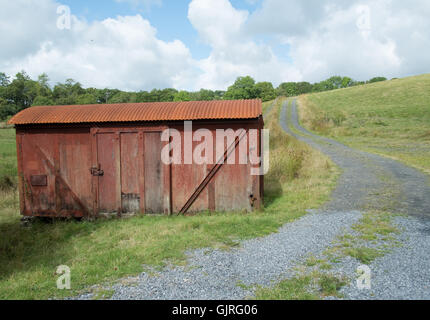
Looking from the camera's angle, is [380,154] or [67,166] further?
[380,154]

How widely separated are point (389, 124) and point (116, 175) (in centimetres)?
2879

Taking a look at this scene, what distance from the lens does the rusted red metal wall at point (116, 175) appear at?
8.15 meters

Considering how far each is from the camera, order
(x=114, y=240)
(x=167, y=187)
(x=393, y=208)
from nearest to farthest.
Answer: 1. (x=114, y=240)
2. (x=393, y=208)
3. (x=167, y=187)

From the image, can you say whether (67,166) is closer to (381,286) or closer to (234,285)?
(234,285)

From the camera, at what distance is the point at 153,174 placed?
8391 millimetres

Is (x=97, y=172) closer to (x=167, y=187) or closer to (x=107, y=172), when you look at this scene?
(x=107, y=172)

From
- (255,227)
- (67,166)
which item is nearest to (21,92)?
(67,166)

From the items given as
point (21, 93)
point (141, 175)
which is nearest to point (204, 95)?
point (21, 93)

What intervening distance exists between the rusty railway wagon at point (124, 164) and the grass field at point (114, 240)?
1.73 feet

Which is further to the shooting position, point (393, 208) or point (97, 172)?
point (97, 172)

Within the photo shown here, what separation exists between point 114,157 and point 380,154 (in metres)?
14.9

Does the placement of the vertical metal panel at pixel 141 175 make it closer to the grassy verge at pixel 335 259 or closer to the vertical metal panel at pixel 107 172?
the vertical metal panel at pixel 107 172

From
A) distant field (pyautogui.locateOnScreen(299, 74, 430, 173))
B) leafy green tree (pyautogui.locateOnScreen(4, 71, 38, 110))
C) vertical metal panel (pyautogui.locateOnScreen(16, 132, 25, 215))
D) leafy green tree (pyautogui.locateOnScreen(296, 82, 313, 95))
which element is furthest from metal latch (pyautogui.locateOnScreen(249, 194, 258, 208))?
leafy green tree (pyautogui.locateOnScreen(296, 82, 313, 95))
